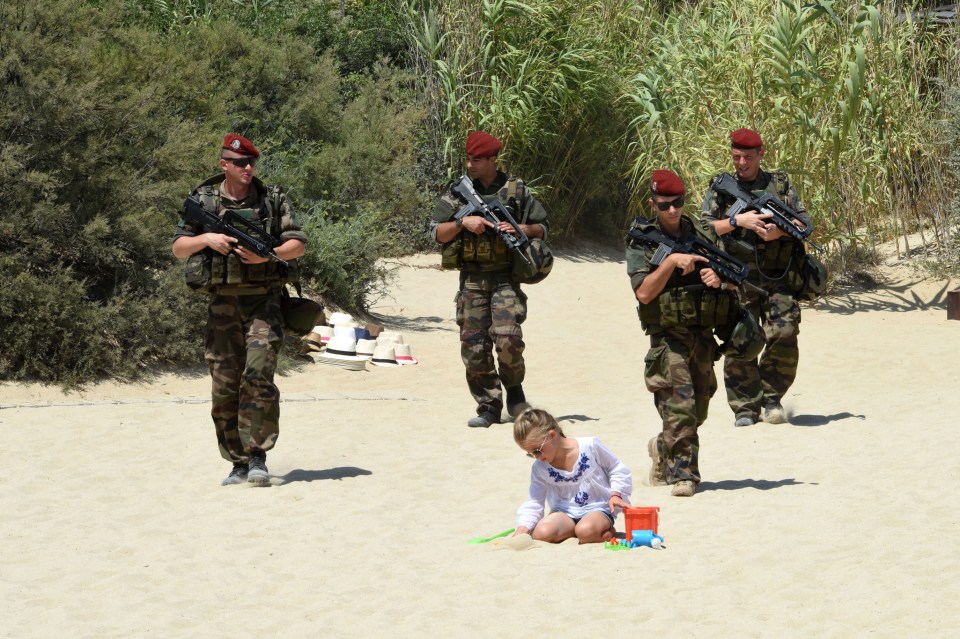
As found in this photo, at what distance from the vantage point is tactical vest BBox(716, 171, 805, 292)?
8.59 meters

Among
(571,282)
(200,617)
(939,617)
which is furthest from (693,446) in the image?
(571,282)

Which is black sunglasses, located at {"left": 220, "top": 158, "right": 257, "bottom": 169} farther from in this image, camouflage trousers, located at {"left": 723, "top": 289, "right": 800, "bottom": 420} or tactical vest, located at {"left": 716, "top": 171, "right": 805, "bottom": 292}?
camouflage trousers, located at {"left": 723, "top": 289, "right": 800, "bottom": 420}

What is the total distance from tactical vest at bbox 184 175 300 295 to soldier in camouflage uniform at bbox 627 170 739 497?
174cm

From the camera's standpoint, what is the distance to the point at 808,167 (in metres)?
14.8

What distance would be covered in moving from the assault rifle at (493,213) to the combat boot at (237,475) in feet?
7.02

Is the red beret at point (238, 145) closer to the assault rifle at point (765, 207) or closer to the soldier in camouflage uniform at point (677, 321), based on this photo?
the soldier in camouflage uniform at point (677, 321)

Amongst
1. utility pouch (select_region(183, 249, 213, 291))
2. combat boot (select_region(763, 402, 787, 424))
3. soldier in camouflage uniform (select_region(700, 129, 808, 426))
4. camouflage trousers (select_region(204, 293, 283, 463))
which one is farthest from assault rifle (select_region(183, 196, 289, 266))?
combat boot (select_region(763, 402, 787, 424))

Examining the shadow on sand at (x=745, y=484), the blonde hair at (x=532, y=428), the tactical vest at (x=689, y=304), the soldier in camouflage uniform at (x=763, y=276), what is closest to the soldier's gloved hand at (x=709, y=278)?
the tactical vest at (x=689, y=304)

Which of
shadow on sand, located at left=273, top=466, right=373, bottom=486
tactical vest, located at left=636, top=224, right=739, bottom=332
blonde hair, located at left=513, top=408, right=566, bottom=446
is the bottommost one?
shadow on sand, located at left=273, top=466, right=373, bottom=486

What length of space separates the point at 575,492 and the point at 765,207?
3.15 m

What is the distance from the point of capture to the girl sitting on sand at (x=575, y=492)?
227 inches

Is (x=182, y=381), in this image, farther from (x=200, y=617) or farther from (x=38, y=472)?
(x=200, y=617)

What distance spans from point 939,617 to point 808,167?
10682mm

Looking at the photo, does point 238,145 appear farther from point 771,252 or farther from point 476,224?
point 771,252
